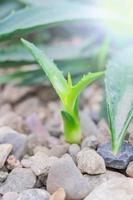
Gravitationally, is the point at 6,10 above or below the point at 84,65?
above

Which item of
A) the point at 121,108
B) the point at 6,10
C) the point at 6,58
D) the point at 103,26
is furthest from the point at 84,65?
the point at 121,108

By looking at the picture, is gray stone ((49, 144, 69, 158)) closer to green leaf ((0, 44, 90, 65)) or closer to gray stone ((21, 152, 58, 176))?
gray stone ((21, 152, 58, 176))

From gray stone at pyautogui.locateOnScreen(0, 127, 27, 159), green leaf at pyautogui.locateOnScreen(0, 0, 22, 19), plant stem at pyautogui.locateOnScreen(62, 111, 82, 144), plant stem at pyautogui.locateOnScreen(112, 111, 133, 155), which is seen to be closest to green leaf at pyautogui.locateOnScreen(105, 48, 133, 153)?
plant stem at pyautogui.locateOnScreen(112, 111, 133, 155)

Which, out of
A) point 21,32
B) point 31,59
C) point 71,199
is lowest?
point 71,199

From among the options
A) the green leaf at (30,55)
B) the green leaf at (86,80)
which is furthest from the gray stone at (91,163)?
the green leaf at (30,55)

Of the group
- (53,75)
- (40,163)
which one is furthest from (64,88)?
(40,163)

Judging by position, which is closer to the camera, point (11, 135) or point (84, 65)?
point (11, 135)

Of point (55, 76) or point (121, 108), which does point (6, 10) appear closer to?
Answer: point (55, 76)
